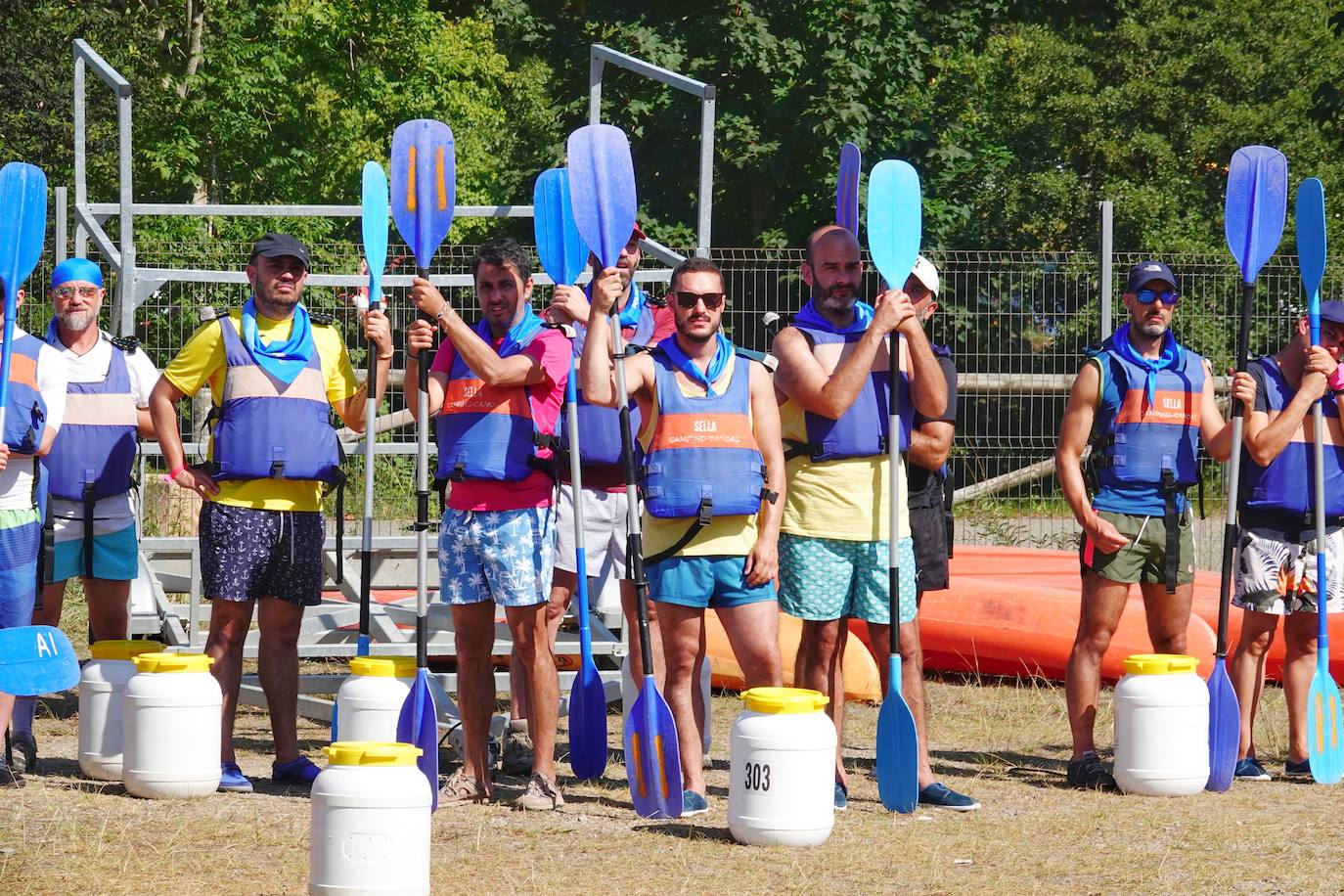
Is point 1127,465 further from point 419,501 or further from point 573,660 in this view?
point 573,660

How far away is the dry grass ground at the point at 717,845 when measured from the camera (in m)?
4.44

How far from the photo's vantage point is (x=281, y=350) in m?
5.64

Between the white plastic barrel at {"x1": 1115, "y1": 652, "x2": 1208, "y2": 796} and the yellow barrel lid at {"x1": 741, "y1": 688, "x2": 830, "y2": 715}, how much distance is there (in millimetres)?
1337

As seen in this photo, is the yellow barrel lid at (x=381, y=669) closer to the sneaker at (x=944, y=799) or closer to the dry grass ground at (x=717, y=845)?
the dry grass ground at (x=717, y=845)

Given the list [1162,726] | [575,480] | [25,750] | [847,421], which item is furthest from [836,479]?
[25,750]

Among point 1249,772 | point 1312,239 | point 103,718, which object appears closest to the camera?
point 103,718

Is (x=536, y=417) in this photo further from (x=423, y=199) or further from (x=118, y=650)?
(x=118, y=650)

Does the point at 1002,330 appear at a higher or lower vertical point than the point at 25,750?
higher

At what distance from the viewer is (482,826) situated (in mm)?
5047

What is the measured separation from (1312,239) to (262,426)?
3.90m

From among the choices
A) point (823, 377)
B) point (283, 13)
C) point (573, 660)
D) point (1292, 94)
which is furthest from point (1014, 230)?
point (823, 377)

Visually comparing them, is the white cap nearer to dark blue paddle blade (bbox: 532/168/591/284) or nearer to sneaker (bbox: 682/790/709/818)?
dark blue paddle blade (bbox: 532/168/591/284)

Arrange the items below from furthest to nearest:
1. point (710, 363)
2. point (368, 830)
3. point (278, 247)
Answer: point (278, 247) → point (710, 363) → point (368, 830)

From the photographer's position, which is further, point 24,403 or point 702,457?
point 24,403
